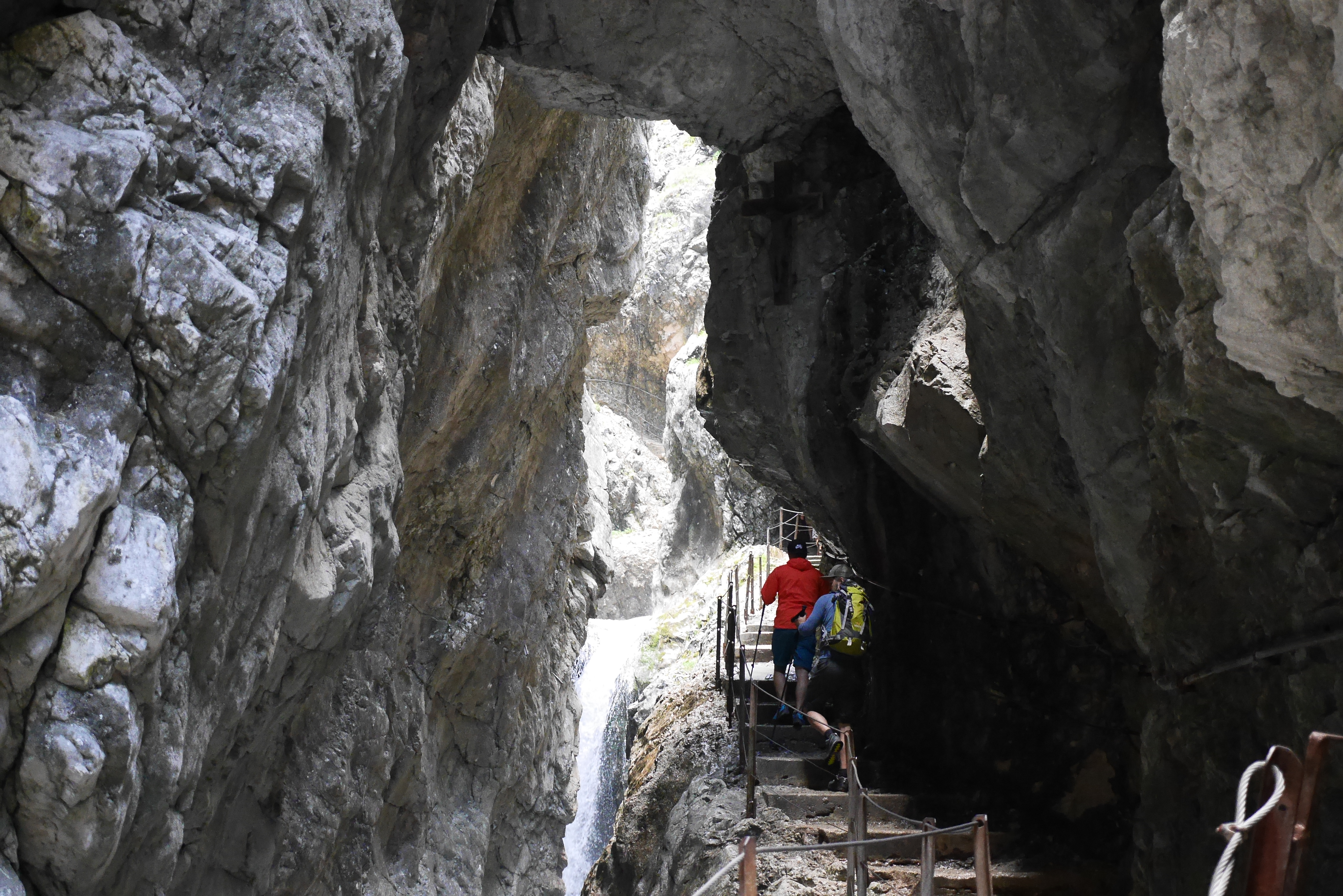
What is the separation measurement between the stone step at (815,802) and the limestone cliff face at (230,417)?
9.94ft

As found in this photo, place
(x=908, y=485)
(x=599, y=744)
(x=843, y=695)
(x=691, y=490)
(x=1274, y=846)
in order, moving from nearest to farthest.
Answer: (x=1274, y=846) < (x=908, y=485) < (x=843, y=695) < (x=599, y=744) < (x=691, y=490)

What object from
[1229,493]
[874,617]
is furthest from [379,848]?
[1229,493]

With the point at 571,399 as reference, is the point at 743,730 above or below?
below

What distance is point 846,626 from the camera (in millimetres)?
8516

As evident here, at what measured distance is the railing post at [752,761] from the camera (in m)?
6.97

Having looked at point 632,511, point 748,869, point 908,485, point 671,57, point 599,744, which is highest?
point 632,511

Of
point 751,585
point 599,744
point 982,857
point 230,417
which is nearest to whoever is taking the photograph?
point 982,857

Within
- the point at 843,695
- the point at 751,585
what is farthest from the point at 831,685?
the point at 751,585

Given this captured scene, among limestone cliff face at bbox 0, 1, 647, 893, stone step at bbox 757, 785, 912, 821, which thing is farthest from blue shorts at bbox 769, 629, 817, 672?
limestone cliff face at bbox 0, 1, 647, 893

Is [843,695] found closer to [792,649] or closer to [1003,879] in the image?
[792,649]

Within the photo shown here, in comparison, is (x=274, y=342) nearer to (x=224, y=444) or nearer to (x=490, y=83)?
(x=224, y=444)

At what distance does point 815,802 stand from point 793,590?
5.28 feet

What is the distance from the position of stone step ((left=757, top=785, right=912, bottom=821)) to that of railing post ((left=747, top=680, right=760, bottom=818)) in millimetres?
179

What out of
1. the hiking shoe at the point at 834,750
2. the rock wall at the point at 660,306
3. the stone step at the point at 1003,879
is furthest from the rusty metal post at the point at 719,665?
the rock wall at the point at 660,306
